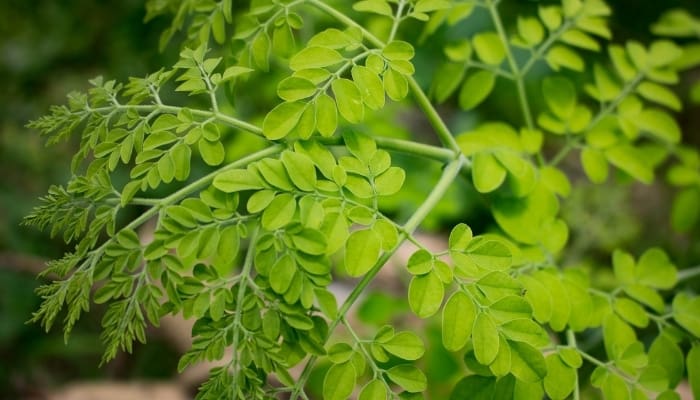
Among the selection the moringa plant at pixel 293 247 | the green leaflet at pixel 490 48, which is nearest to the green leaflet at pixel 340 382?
the moringa plant at pixel 293 247

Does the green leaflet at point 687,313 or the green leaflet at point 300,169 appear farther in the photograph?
the green leaflet at point 687,313

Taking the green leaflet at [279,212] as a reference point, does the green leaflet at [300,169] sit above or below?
above

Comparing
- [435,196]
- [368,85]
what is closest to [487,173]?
[435,196]

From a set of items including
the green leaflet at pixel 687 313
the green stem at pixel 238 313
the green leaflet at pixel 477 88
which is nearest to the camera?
the green stem at pixel 238 313

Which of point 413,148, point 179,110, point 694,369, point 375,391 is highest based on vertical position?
point 179,110

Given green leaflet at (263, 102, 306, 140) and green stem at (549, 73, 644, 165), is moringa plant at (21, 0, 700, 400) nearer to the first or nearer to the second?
green leaflet at (263, 102, 306, 140)

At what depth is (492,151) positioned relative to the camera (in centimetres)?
89

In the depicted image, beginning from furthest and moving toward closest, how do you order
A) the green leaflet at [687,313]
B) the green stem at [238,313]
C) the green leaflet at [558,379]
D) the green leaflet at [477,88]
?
1. the green leaflet at [477,88]
2. the green leaflet at [687,313]
3. the green leaflet at [558,379]
4. the green stem at [238,313]

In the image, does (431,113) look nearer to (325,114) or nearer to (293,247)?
(325,114)

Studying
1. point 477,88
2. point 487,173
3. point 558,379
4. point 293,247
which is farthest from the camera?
point 477,88

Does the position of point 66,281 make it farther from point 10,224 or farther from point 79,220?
point 10,224

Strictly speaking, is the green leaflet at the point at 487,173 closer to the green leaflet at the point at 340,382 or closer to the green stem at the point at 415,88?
the green stem at the point at 415,88

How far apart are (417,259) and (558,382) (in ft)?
0.76

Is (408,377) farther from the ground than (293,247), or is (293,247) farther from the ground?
(293,247)
